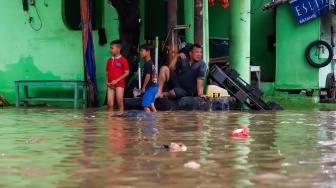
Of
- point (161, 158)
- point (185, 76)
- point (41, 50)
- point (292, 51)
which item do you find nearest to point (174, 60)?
point (185, 76)

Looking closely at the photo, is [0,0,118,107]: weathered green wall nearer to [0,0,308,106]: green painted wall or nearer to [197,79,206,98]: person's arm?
[0,0,308,106]: green painted wall

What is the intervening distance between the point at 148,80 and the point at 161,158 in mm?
7979

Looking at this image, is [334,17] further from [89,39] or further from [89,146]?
[89,146]

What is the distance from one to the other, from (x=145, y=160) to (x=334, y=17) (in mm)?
14103

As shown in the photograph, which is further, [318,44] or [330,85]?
[330,85]

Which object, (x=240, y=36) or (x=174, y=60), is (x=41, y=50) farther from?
(x=240, y=36)

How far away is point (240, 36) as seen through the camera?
15078 millimetres

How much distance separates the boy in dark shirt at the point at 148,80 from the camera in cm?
1271

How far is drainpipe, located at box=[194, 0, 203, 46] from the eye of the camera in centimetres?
1443

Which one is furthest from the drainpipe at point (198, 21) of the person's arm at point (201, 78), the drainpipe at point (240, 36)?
the drainpipe at point (240, 36)

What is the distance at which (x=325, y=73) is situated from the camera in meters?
17.2

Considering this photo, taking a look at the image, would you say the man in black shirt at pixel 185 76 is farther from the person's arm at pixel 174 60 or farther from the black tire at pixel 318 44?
the black tire at pixel 318 44

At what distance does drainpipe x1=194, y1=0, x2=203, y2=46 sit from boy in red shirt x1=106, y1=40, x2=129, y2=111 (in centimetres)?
186

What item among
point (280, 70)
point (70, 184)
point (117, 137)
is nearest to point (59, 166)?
point (70, 184)
